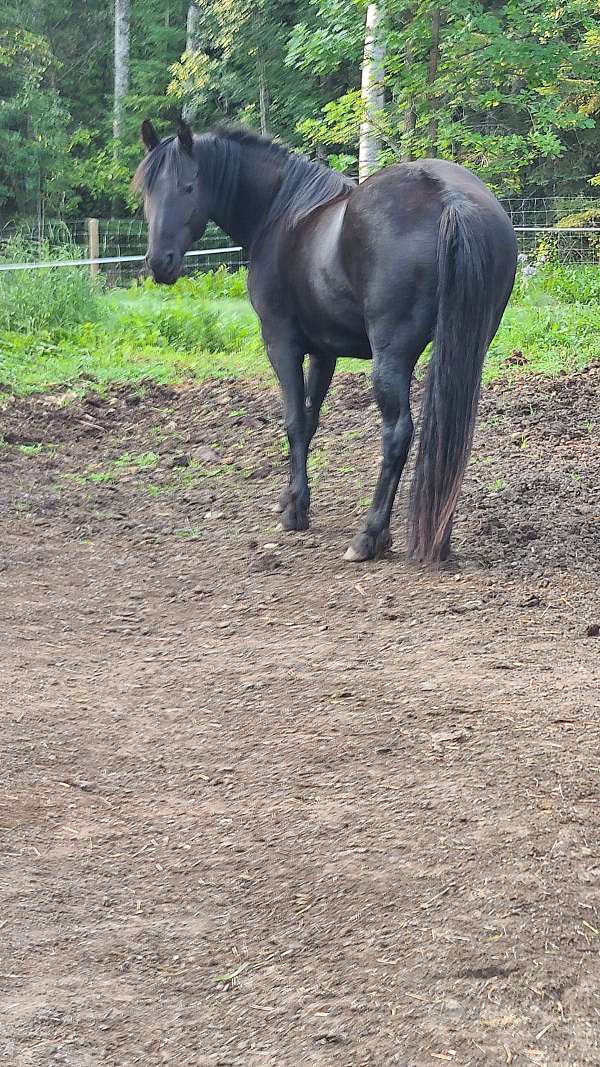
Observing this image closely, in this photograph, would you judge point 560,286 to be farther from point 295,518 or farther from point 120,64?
point 120,64

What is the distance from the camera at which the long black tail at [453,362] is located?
15.5 feet

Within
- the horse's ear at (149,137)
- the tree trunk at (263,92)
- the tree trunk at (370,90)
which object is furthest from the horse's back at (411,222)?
the tree trunk at (263,92)

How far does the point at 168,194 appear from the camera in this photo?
6.07m

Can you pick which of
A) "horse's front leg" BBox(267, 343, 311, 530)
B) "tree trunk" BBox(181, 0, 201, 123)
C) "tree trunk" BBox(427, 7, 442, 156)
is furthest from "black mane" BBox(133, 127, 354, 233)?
"tree trunk" BBox(181, 0, 201, 123)

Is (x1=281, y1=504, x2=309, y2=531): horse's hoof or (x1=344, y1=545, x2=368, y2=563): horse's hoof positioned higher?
(x1=344, y1=545, x2=368, y2=563): horse's hoof

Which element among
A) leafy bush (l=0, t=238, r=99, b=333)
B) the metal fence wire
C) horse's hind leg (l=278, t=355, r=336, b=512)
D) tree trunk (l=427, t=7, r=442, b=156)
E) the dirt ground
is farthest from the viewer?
the metal fence wire

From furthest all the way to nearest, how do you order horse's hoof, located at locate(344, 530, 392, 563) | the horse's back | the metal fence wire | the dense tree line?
the metal fence wire
the dense tree line
horse's hoof, located at locate(344, 530, 392, 563)
the horse's back

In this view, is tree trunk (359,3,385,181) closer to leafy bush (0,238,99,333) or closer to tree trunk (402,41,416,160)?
tree trunk (402,41,416,160)

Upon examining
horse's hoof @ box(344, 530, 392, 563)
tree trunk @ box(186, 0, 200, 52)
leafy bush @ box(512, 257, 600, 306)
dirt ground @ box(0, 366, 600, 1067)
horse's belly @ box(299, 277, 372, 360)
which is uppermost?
tree trunk @ box(186, 0, 200, 52)

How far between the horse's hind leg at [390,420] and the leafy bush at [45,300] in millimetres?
8213

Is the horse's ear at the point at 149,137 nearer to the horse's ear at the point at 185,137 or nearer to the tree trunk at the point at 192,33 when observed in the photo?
the horse's ear at the point at 185,137

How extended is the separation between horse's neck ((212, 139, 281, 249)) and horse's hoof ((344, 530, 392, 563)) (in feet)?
6.41

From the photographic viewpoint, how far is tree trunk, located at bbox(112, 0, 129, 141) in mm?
32781

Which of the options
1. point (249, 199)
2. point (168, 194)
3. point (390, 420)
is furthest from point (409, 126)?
point (390, 420)
